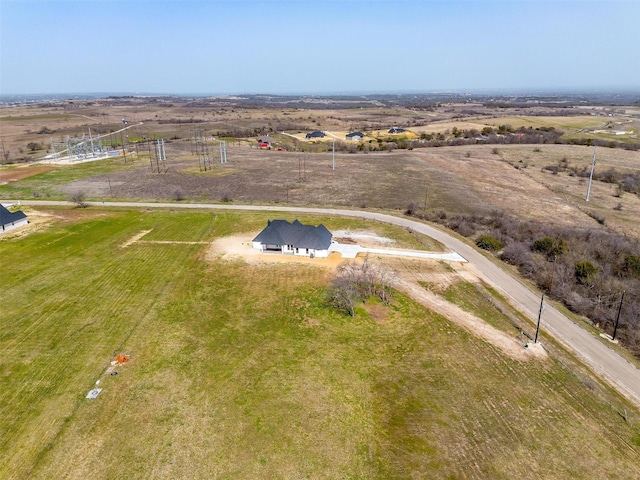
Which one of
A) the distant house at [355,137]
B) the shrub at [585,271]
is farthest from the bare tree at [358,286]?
the distant house at [355,137]

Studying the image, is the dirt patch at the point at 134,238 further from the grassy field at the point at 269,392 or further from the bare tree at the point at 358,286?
the bare tree at the point at 358,286

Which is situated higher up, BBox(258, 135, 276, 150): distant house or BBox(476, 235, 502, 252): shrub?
BBox(258, 135, 276, 150): distant house

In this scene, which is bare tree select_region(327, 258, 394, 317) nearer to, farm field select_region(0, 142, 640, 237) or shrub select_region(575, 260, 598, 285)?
shrub select_region(575, 260, 598, 285)

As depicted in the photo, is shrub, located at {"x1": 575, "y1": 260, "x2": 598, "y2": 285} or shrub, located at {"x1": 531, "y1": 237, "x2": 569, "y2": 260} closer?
shrub, located at {"x1": 575, "y1": 260, "x2": 598, "y2": 285}

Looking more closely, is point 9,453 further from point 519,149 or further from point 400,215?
point 519,149

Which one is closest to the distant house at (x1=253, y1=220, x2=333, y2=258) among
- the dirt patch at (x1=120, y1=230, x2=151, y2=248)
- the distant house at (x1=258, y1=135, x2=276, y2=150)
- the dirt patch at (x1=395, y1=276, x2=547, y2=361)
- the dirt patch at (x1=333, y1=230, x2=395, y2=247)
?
the dirt patch at (x1=333, y1=230, x2=395, y2=247)

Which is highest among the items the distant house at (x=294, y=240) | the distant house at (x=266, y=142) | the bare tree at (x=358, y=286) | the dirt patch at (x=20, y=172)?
the distant house at (x=266, y=142)

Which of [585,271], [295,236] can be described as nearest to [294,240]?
[295,236]

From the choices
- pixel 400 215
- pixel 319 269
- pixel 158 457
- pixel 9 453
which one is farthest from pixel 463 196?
pixel 9 453
